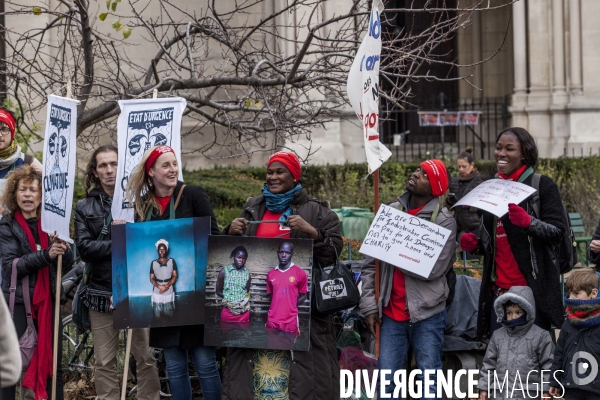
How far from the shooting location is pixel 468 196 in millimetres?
6699

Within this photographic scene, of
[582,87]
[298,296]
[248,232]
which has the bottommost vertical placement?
[298,296]

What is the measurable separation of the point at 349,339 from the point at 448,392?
80cm

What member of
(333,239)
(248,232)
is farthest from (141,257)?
(333,239)

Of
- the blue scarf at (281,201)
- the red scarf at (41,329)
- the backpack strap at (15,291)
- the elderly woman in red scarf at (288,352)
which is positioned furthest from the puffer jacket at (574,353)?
the backpack strap at (15,291)

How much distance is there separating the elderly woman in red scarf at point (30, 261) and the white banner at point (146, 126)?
26.6 inches

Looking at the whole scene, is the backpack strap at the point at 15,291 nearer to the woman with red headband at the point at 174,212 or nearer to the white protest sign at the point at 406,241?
the woman with red headband at the point at 174,212

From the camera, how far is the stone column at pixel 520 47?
2097 cm

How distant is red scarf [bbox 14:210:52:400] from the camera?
698 cm

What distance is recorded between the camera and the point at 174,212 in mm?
6605

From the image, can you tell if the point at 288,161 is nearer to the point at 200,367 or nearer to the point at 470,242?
the point at 470,242

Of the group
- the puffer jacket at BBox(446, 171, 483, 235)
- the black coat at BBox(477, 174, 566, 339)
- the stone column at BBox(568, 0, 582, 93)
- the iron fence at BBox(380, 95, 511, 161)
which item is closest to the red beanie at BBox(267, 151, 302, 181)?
the black coat at BBox(477, 174, 566, 339)

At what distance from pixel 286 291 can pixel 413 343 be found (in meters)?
0.96

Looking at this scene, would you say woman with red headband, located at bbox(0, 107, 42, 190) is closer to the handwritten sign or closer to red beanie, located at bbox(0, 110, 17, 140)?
red beanie, located at bbox(0, 110, 17, 140)

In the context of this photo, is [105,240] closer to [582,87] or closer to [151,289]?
[151,289]
